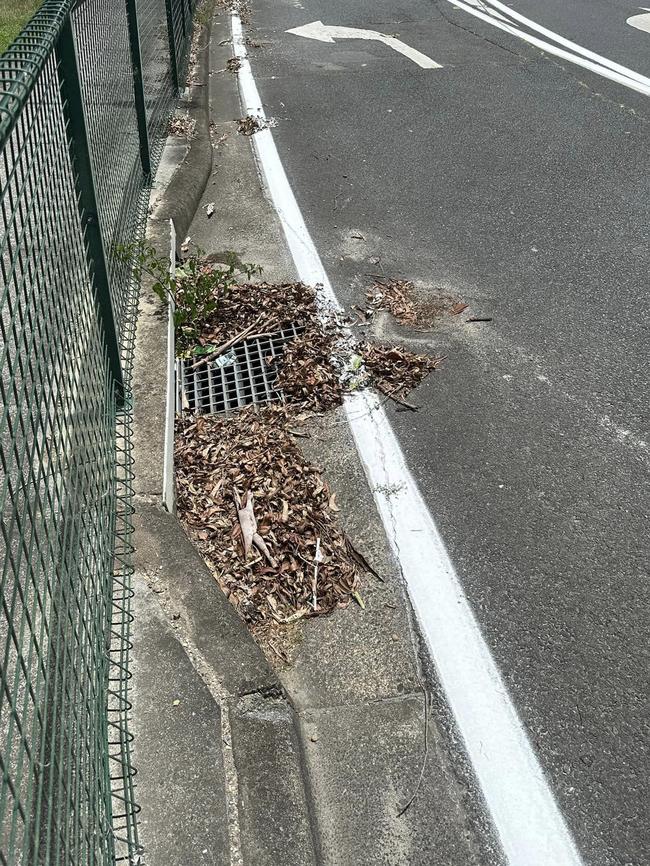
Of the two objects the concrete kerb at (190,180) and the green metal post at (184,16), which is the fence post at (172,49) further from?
the green metal post at (184,16)

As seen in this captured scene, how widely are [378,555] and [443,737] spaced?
867 mm

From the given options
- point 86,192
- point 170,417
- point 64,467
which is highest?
point 86,192

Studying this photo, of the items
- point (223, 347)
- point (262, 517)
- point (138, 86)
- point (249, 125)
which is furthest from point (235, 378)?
point (249, 125)

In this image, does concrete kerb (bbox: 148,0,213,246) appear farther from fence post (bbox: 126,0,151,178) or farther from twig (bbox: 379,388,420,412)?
twig (bbox: 379,388,420,412)

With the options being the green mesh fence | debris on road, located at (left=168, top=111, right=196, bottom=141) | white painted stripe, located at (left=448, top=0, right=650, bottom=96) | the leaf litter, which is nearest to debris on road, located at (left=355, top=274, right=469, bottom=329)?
the leaf litter

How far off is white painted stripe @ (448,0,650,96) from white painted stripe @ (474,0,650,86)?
0.08 feet

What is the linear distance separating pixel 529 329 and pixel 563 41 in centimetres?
771

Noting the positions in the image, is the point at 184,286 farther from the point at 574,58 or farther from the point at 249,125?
the point at 574,58

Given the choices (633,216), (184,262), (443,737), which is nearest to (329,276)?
(184,262)

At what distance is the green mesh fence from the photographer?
1.91 metres

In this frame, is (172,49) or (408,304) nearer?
(408,304)

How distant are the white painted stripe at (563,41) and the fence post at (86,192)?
793 cm

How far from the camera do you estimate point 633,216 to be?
19.7ft

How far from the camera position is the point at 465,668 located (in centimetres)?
281
